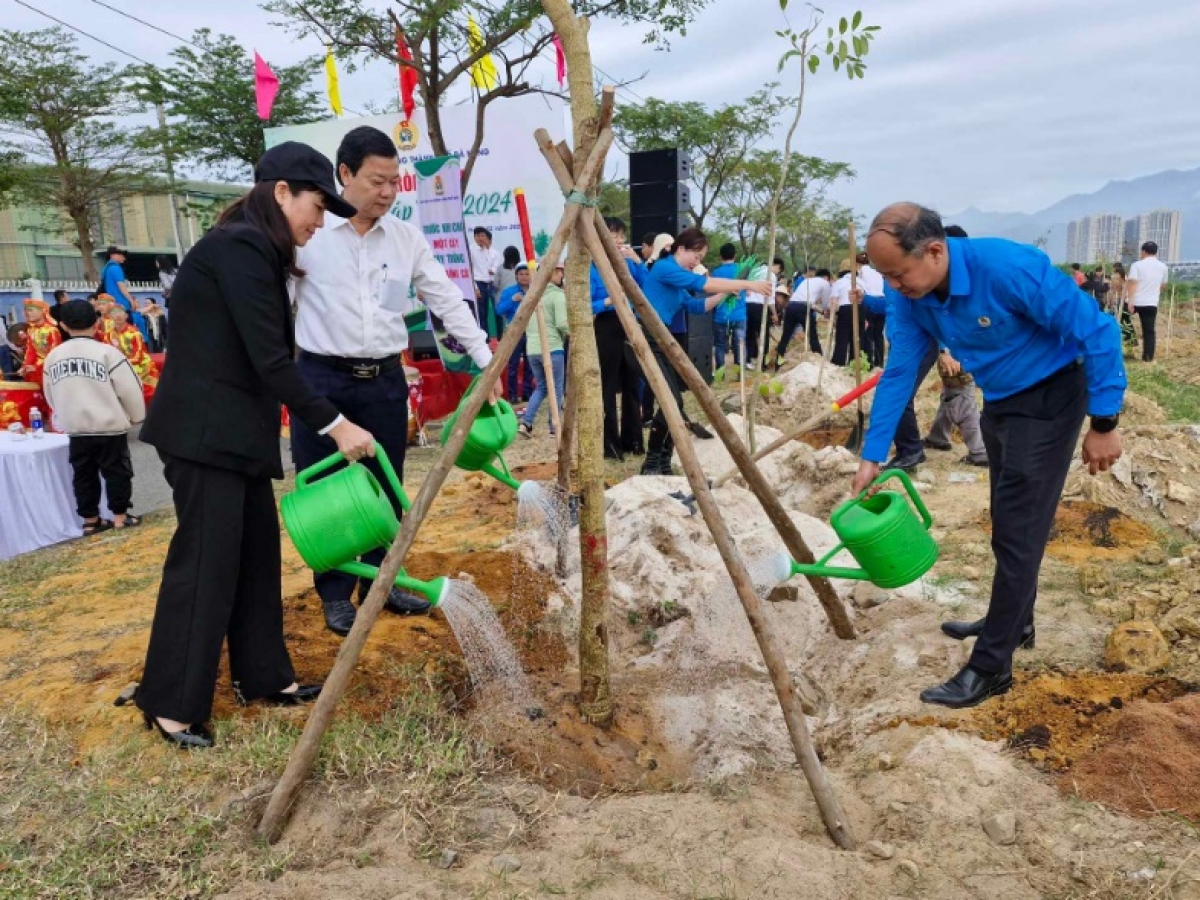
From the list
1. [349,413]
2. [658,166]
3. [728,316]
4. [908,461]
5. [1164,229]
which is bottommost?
[908,461]

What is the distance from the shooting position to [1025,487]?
2.79m

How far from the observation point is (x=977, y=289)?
2.68m

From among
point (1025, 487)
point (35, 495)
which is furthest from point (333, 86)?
point (1025, 487)

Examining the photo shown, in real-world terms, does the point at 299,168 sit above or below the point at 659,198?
below

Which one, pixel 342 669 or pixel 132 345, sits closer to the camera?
pixel 342 669

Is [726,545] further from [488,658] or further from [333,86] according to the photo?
[333,86]

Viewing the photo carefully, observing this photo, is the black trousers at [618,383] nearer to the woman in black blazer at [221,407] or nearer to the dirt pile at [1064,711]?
the woman in black blazer at [221,407]

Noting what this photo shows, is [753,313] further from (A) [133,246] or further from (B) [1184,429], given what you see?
(A) [133,246]

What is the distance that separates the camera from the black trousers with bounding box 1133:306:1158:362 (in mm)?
12797

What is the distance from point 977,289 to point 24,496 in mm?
5792

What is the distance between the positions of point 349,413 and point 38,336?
5.88 metres

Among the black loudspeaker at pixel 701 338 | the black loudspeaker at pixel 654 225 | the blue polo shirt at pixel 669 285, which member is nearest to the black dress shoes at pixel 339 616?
the blue polo shirt at pixel 669 285

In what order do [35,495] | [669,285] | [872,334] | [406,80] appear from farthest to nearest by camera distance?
[872,334] → [406,80] → [669,285] → [35,495]

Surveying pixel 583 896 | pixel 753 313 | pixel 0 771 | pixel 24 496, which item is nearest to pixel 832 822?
pixel 583 896
